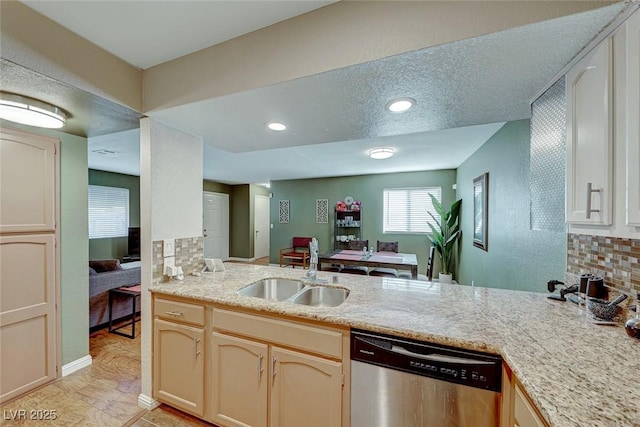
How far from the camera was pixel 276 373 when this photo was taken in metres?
1.43

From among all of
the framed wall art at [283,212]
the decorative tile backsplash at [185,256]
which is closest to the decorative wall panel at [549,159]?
the decorative tile backsplash at [185,256]

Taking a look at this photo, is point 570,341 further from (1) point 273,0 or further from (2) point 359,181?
(2) point 359,181

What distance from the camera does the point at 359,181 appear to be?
6109 mm

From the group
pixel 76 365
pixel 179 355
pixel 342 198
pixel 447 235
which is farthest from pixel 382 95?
pixel 342 198

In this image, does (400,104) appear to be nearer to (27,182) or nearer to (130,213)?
(27,182)

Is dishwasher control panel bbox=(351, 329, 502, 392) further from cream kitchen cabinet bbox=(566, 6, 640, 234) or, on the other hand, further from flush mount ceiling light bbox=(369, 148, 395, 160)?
flush mount ceiling light bbox=(369, 148, 395, 160)

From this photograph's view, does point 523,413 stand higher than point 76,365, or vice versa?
point 523,413

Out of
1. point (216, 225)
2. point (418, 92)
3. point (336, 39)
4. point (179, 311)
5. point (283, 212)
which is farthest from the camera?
point (216, 225)

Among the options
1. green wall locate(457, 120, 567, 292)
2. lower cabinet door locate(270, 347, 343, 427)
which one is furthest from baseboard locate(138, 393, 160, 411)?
green wall locate(457, 120, 567, 292)

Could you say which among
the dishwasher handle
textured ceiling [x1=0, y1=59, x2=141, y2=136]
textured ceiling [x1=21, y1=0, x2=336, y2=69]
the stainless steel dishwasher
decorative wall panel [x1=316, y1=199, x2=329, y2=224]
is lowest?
the stainless steel dishwasher

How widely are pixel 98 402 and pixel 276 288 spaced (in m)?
1.56

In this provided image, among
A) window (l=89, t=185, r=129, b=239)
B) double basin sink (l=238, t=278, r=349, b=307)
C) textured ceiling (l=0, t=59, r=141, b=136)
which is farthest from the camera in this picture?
window (l=89, t=185, r=129, b=239)

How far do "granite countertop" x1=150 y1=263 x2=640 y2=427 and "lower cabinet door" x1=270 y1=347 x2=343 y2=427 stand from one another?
248 millimetres

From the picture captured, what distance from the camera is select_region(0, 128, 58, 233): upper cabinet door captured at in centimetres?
186
